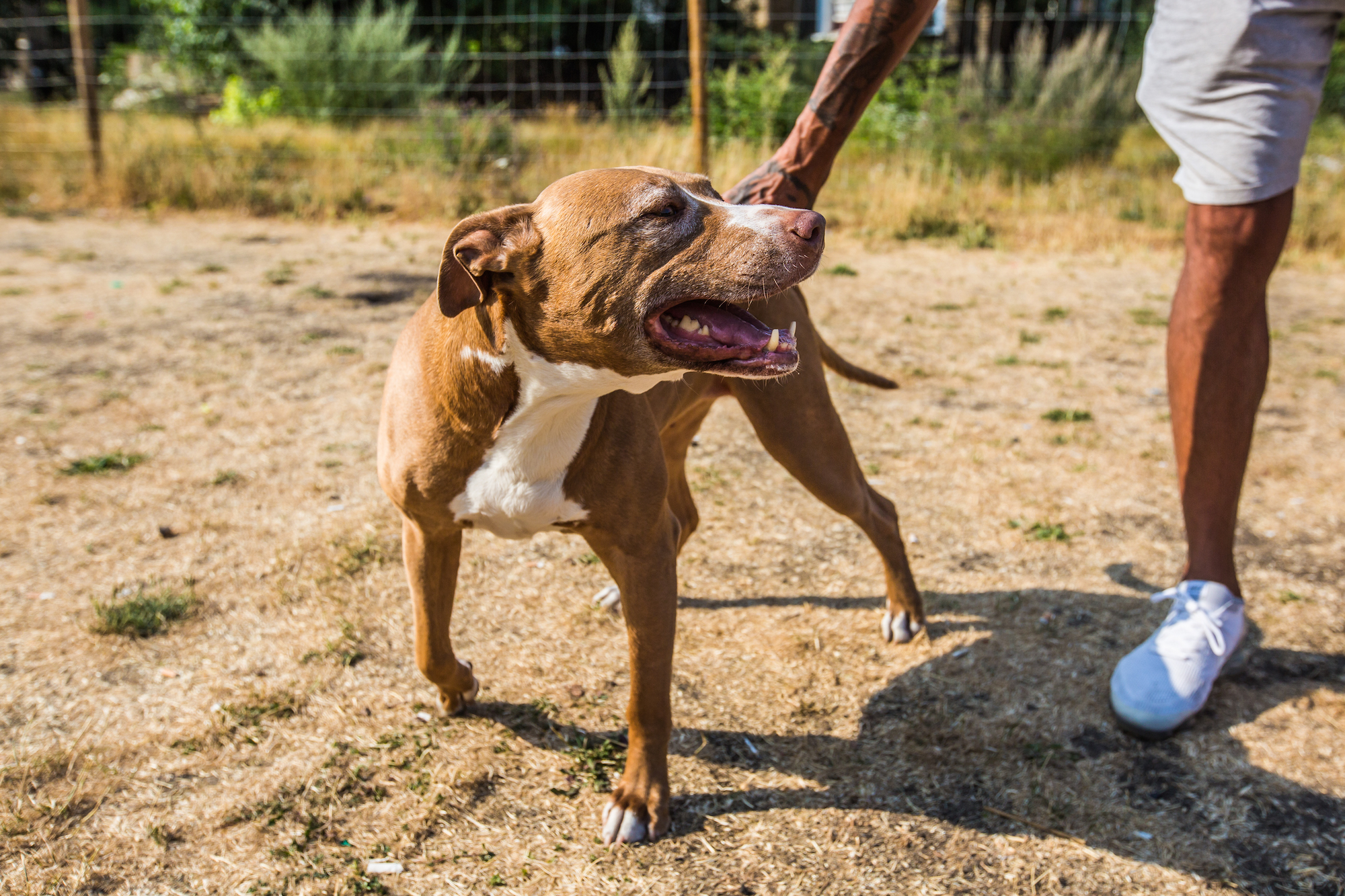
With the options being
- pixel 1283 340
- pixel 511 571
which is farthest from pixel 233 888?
pixel 1283 340

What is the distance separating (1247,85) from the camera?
2.55m

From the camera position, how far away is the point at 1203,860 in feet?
7.27

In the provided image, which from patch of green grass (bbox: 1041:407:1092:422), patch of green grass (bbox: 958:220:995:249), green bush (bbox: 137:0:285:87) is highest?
green bush (bbox: 137:0:285:87)

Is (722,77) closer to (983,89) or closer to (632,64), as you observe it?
(632,64)

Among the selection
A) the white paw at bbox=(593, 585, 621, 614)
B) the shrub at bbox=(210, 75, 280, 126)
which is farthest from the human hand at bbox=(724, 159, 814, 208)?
the shrub at bbox=(210, 75, 280, 126)

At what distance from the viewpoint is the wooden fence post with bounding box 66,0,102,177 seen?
29.4 feet

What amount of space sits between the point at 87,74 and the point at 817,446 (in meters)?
9.18

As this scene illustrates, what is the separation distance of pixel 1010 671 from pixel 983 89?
831cm

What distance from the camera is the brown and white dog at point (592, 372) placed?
1899mm

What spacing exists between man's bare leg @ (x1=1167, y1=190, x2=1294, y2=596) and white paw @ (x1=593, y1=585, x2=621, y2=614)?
5.61ft

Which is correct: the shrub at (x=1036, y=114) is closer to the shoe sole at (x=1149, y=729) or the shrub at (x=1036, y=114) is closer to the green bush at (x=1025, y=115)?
the green bush at (x=1025, y=115)

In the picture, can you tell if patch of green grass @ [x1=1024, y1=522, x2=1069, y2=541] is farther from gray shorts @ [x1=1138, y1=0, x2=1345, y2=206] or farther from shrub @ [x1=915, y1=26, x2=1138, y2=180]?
shrub @ [x1=915, y1=26, x2=1138, y2=180]

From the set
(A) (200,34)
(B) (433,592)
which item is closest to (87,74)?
(A) (200,34)

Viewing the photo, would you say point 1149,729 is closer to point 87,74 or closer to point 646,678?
point 646,678
